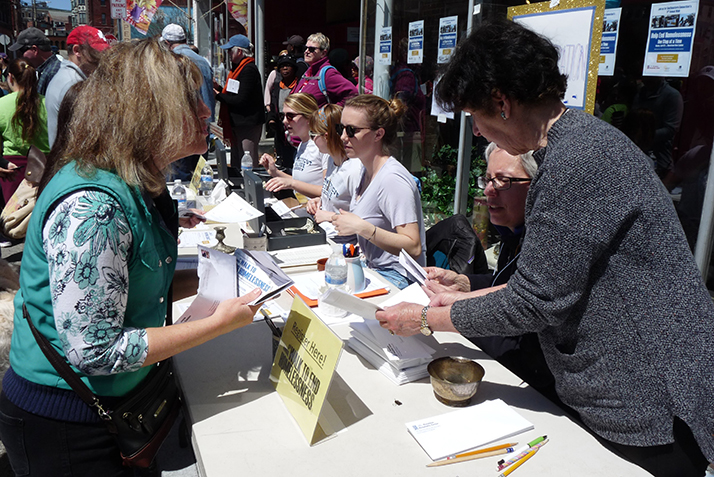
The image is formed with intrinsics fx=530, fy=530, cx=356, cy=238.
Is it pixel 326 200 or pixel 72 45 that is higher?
pixel 72 45

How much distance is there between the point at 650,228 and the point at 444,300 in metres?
0.72

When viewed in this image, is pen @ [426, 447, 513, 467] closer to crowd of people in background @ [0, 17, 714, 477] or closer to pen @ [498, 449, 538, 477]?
pen @ [498, 449, 538, 477]

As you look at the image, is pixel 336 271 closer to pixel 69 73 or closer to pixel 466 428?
pixel 466 428

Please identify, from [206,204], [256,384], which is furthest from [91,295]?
Result: [206,204]

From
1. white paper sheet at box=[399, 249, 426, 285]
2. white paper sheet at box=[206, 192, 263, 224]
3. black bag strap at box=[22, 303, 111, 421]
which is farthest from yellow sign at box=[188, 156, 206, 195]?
black bag strap at box=[22, 303, 111, 421]

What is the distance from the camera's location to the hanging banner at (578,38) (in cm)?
275

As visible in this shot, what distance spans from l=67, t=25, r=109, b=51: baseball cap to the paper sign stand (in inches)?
149

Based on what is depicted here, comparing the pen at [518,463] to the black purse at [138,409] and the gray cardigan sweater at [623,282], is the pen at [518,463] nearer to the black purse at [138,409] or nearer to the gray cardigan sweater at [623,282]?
the gray cardigan sweater at [623,282]

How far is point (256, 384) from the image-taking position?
157 cm

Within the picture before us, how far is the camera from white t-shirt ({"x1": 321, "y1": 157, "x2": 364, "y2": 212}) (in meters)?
3.36

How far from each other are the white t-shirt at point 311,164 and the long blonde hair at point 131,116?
2822mm

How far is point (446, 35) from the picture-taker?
14.8 ft

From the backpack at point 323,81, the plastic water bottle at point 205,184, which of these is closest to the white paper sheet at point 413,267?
the plastic water bottle at point 205,184

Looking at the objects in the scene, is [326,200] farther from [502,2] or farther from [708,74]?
[708,74]
